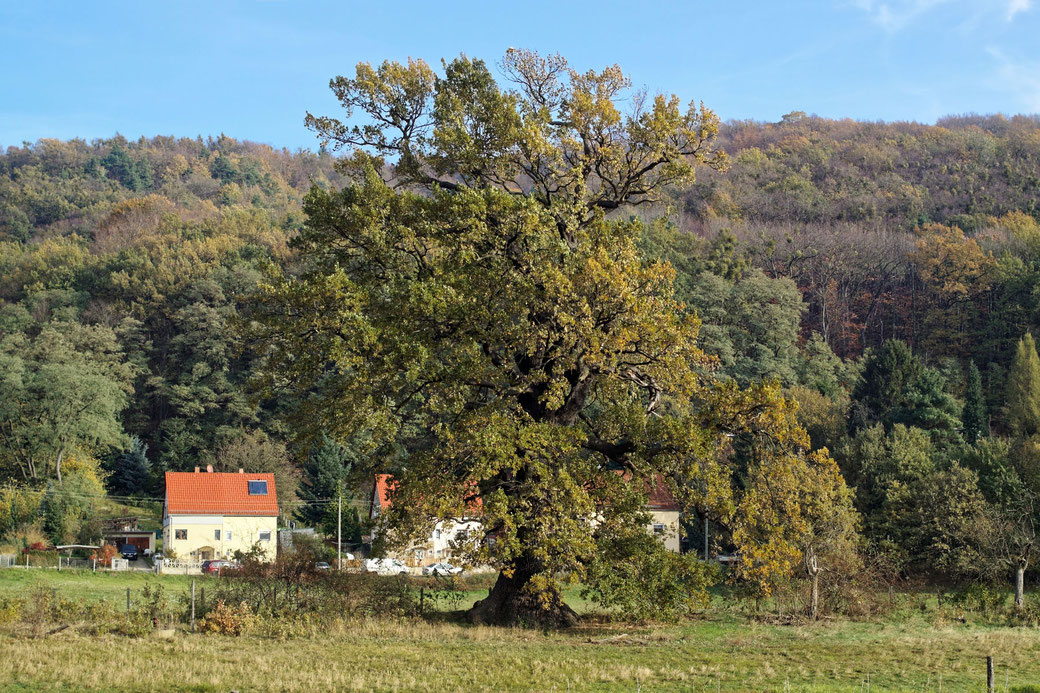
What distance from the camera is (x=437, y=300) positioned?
18938mm

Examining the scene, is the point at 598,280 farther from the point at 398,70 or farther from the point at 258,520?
the point at 258,520

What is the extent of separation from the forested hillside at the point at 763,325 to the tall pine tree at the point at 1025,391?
164 mm

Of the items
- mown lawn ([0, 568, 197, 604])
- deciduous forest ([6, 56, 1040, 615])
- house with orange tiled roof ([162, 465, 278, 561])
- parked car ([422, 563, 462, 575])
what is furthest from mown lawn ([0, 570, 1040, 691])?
house with orange tiled roof ([162, 465, 278, 561])

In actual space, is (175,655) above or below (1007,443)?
below

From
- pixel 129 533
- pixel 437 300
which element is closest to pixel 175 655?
pixel 437 300

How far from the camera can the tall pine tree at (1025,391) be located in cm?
5291

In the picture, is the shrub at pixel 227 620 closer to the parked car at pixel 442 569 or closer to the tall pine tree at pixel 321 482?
the parked car at pixel 442 569

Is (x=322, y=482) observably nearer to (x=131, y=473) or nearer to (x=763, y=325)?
(x=131, y=473)

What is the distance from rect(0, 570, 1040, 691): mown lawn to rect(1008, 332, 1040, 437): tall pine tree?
35.9 meters

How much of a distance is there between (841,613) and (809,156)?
10866 cm

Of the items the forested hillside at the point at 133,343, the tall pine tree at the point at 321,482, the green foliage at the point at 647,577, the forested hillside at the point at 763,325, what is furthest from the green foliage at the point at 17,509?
the green foliage at the point at 647,577

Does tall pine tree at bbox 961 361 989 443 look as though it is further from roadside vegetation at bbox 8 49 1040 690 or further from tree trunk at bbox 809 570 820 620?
tree trunk at bbox 809 570 820 620

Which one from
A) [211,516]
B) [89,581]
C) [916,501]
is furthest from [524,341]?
[211,516]

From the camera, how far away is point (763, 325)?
67250 mm
